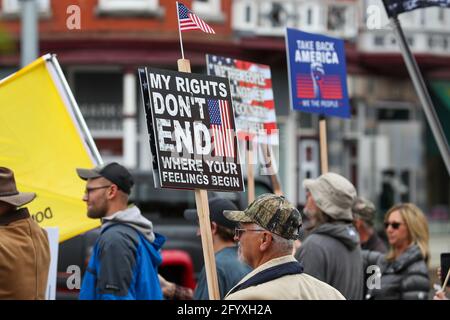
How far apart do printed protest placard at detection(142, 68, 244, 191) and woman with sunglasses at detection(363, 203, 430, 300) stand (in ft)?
7.27

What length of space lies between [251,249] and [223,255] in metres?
2.19

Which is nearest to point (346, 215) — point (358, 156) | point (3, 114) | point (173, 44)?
point (3, 114)

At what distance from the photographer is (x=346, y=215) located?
6980mm

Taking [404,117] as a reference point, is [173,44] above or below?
above

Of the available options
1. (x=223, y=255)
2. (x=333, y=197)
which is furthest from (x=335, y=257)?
(x=223, y=255)

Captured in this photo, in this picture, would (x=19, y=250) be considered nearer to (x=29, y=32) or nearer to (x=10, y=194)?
(x=10, y=194)

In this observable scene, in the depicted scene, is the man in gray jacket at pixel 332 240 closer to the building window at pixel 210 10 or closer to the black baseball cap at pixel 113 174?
the black baseball cap at pixel 113 174

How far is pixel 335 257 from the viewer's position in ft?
21.9

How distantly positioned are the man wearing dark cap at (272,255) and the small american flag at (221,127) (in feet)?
2.96

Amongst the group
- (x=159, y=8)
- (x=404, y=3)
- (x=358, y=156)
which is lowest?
(x=358, y=156)

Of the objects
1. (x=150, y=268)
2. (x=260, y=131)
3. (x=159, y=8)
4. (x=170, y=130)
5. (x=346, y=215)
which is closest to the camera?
(x=170, y=130)

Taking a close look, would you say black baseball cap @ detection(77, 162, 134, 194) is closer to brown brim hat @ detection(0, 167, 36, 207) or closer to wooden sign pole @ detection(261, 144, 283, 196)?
brown brim hat @ detection(0, 167, 36, 207)

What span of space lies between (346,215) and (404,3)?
1.29 m

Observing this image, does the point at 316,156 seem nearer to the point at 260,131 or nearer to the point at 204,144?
the point at 260,131
